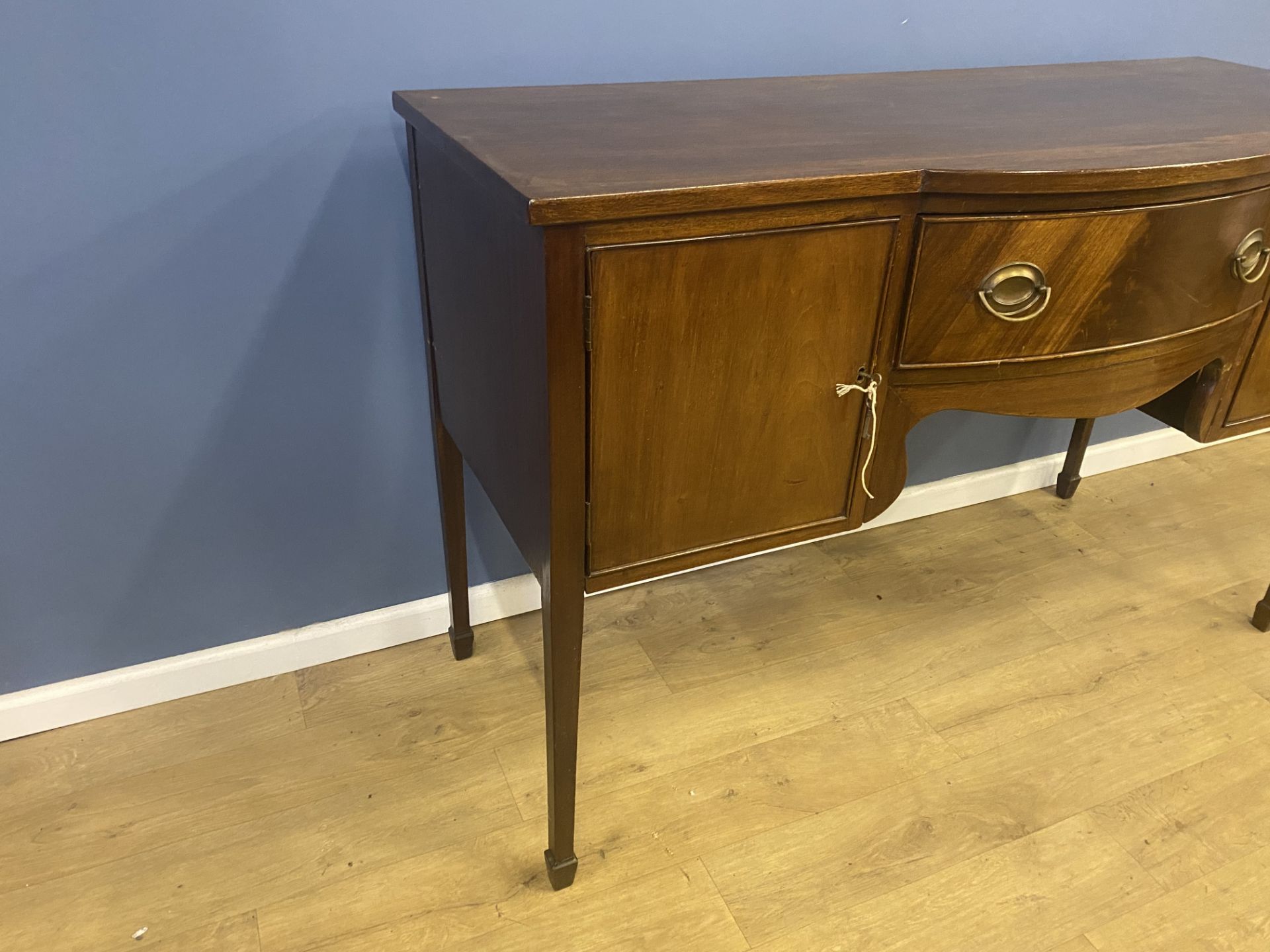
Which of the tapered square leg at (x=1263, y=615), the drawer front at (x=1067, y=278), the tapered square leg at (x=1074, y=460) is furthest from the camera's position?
the tapered square leg at (x=1074, y=460)

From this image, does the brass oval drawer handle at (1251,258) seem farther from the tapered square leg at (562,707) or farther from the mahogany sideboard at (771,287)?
the tapered square leg at (562,707)

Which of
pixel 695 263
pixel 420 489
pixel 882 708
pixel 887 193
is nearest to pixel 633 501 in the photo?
pixel 695 263

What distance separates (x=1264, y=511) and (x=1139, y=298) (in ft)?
3.70

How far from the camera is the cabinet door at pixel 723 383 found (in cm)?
79

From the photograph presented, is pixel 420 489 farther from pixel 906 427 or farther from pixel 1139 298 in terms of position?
pixel 1139 298

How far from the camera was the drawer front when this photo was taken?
2.92 feet

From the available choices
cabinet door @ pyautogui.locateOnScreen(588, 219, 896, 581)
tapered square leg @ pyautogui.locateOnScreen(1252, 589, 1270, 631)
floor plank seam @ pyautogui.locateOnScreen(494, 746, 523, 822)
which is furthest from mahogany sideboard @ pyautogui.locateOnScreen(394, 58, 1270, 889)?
tapered square leg @ pyautogui.locateOnScreen(1252, 589, 1270, 631)

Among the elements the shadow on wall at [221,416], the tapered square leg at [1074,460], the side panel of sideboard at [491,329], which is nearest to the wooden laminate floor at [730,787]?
the shadow on wall at [221,416]

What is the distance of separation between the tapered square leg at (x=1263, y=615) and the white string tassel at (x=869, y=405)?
94 centimetres

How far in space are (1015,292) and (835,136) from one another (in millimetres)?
233

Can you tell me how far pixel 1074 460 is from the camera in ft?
5.97

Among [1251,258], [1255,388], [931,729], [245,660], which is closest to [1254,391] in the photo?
[1255,388]

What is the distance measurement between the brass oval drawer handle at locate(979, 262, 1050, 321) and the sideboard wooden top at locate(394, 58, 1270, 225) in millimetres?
81

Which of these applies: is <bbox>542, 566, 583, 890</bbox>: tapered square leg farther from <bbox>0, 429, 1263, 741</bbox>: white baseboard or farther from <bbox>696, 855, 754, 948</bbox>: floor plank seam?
<bbox>0, 429, 1263, 741</bbox>: white baseboard
